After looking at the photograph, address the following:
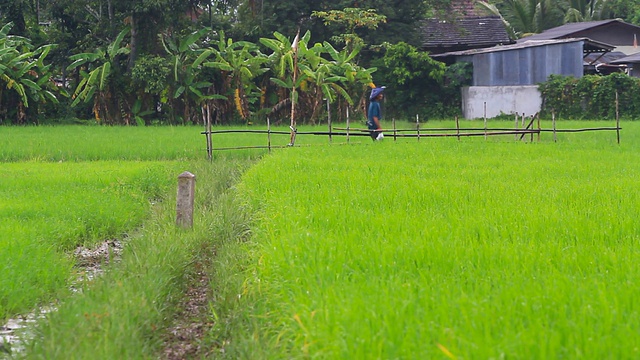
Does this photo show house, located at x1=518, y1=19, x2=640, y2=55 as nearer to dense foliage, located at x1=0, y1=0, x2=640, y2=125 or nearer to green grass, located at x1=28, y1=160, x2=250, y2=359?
dense foliage, located at x1=0, y1=0, x2=640, y2=125

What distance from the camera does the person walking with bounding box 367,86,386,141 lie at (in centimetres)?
1349

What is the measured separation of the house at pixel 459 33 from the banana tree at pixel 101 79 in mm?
11524

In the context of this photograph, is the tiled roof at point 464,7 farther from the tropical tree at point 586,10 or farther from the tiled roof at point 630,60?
the tiled roof at point 630,60

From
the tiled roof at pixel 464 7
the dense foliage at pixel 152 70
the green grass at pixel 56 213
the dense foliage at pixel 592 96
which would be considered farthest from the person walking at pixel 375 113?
the tiled roof at pixel 464 7

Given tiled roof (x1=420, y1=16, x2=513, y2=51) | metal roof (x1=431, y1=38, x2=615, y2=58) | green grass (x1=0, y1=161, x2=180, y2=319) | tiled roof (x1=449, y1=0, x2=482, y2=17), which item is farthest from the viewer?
tiled roof (x1=449, y1=0, x2=482, y2=17)

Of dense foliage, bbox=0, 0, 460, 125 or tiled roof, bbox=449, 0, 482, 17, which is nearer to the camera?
dense foliage, bbox=0, 0, 460, 125

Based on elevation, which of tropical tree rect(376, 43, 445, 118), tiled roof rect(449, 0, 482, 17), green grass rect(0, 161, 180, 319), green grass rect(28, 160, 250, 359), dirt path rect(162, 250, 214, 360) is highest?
tiled roof rect(449, 0, 482, 17)

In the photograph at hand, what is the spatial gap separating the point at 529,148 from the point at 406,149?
181 cm

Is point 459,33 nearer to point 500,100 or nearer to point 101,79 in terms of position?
point 500,100

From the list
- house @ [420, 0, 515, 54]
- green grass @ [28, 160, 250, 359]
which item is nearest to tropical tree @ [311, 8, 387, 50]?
house @ [420, 0, 515, 54]

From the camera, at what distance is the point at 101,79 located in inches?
800

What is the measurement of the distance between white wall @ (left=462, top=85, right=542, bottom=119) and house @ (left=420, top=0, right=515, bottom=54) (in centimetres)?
448

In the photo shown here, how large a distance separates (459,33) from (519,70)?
6.75 metres

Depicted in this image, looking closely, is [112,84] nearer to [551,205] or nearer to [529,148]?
[529,148]
